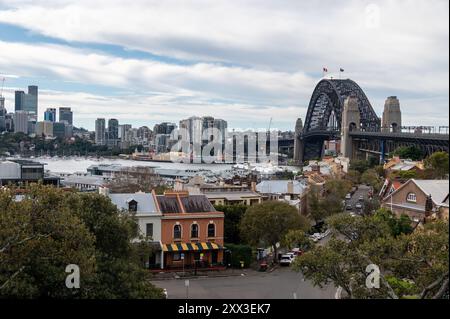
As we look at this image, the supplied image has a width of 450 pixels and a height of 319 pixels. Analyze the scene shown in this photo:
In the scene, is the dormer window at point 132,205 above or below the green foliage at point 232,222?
above

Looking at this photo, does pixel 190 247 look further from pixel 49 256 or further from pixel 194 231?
pixel 49 256

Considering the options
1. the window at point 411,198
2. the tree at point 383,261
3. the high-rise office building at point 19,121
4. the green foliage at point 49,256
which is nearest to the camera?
the tree at point 383,261

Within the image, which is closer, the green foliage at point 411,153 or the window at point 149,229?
the window at point 149,229

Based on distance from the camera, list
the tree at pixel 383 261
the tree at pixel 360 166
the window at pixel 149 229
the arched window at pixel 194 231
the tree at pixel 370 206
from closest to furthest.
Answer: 1. the tree at pixel 383 261
2. the window at pixel 149 229
3. the arched window at pixel 194 231
4. the tree at pixel 370 206
5. the tree at pixel 360 166

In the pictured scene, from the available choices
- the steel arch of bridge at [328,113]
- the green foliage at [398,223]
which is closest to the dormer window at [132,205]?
the green foliage at [398,223]

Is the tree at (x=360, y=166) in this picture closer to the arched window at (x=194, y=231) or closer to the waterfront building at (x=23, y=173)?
the waterfront building at (x=23, y=173)
